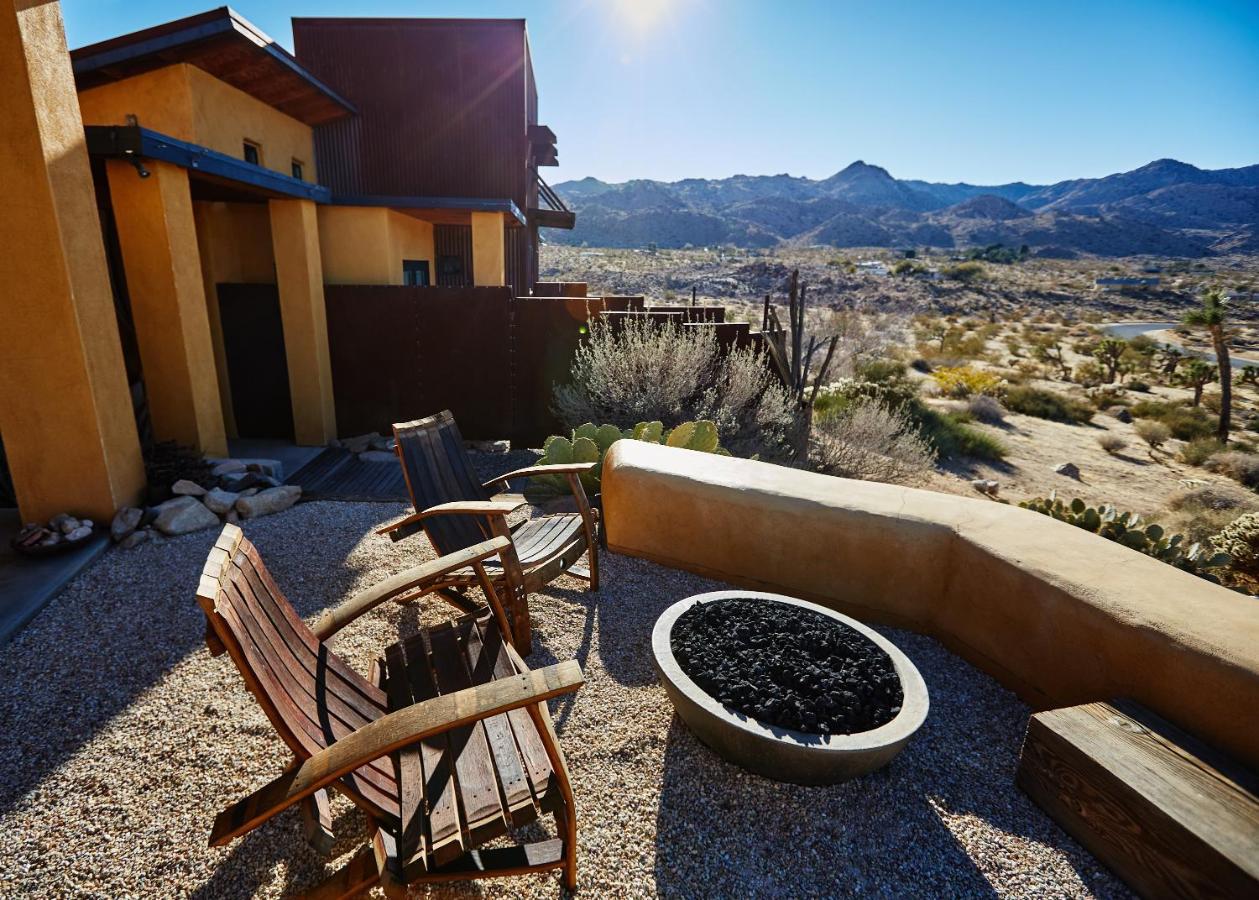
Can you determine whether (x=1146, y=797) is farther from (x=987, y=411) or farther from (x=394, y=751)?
(x=987, y=411)

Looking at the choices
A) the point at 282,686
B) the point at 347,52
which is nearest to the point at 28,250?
the point at 282,686

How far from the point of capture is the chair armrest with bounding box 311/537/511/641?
2254 millimetres

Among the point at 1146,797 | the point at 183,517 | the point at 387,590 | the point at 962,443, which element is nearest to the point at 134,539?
the point at 183,517

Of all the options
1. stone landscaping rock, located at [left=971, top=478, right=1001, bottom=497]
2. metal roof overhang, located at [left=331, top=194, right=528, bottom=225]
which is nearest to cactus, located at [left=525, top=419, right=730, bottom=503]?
stone landscaping rock, located at [left=971, top=478, right=1001, bottom=497]

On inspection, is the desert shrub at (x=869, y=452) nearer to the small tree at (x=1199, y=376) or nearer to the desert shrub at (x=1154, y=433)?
the desert shrub at (x=1154, y=433)

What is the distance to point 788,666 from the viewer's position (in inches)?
92.9

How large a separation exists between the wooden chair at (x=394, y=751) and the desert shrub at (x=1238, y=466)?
11.9 m

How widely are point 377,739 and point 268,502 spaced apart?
13.2ft

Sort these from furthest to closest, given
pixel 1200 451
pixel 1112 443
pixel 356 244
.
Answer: pixel 1112 443 → pixel 1200 451 → pixel 356 244

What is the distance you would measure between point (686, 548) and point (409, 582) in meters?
1.89

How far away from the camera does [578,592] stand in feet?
12.2

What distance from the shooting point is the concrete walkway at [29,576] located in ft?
10.5

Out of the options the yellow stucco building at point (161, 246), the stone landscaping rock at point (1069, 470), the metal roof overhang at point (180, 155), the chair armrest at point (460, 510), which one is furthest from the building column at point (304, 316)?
the stone landscaping rock at point (1069, 470)

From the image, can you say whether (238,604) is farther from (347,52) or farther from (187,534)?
(347,52)
